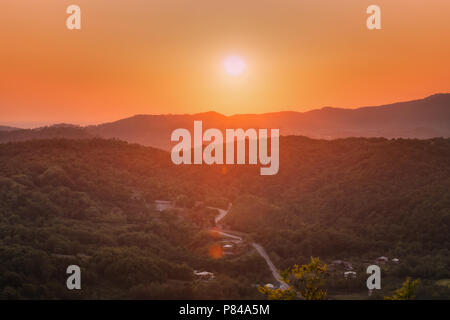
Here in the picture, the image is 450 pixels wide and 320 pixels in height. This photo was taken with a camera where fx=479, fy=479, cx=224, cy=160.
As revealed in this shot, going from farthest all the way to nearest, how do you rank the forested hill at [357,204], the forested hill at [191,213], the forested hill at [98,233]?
the forested hill at [357,204] → the forested hill at [191,213] → the forested hill at [98,233]

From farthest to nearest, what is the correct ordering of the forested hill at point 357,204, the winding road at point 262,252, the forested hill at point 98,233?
1. the forested hill at point 357,204
2. the winding road at point 262,252
3. the forested hill at point 98,233

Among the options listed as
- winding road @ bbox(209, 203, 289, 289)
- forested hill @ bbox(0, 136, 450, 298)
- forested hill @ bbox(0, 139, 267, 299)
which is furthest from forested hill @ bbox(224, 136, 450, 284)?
forested hill @ bbox(0, 139, 267, 299)

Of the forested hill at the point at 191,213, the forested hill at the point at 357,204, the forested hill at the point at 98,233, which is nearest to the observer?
the forested hill at the point at 98,233

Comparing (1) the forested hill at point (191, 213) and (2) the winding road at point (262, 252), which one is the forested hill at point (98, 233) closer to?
(1) the forested hill at point (191, 213)

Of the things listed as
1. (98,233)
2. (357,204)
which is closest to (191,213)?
(98,233)

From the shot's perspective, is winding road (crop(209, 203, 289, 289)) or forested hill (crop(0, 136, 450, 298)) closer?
forested hill (crop(0, 136, 450, 298))

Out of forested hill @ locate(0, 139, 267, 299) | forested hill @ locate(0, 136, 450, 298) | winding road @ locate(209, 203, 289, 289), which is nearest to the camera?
forested hill @ locate(0, 139, 267, 299)

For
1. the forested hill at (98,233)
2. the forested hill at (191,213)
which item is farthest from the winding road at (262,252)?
the forested hill at (98,233)

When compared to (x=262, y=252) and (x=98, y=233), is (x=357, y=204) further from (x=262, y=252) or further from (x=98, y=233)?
(x=98, y=233)

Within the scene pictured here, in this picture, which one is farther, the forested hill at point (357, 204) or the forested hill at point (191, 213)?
the forested hill at point (357, 204)

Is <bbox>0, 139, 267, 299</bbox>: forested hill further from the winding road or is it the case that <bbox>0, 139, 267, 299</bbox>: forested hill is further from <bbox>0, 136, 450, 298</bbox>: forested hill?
the winding road

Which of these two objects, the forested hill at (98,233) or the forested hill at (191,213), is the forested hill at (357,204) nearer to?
the forested hill at (191,213)
